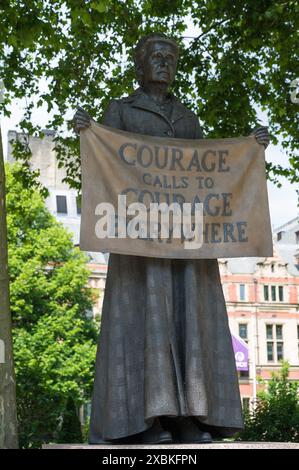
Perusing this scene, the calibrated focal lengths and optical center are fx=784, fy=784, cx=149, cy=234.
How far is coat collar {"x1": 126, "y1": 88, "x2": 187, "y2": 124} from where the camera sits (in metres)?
5.62

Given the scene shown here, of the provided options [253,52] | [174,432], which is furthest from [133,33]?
[174,432]

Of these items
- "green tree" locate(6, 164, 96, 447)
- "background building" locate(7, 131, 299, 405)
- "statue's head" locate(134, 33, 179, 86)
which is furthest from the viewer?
"background building" locate(7, 131, 299, 405)

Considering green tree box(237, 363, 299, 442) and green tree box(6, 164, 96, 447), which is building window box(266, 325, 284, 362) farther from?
green tree box(237, 363, 299, 442)

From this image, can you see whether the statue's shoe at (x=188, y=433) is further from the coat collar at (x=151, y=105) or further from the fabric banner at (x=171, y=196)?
the coat collar at (x=151, y=105)

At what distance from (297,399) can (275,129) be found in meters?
6.06

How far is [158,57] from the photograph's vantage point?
221 inches

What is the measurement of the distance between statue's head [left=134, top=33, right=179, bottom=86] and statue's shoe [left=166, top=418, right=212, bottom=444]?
2.39m

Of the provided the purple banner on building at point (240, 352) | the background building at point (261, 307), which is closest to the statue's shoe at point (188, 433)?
the purple banner on building at point (240, 352)

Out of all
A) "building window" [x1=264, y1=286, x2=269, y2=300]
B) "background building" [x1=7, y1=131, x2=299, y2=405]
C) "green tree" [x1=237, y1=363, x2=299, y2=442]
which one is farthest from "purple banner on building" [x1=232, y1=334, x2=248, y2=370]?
"green tree" [x1=237, y1=363, x2=299, y2=442]

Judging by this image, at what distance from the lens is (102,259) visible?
179 feet

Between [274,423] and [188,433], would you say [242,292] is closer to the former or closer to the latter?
[274,423]

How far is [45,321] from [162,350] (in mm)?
27455

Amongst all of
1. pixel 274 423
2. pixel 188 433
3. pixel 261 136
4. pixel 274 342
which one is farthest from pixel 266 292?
pixel 188 433
